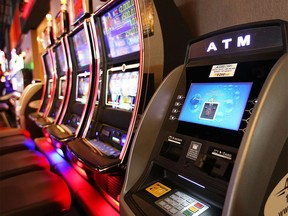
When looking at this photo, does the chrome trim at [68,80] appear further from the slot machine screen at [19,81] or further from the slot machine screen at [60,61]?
the slot machine screen at [19,81]

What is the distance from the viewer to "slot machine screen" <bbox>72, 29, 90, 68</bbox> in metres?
2.43

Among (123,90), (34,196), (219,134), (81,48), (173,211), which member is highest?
(81,48)

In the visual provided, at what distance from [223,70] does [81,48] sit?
6.48 feet

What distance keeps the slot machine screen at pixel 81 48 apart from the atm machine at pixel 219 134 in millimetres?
1614

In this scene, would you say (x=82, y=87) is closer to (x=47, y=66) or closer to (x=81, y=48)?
(x=81, y=48)

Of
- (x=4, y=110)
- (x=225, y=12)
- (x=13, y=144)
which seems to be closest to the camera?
(x=225, y=12)

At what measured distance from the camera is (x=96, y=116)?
190 cm

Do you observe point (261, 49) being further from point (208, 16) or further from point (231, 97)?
point (208, 16)

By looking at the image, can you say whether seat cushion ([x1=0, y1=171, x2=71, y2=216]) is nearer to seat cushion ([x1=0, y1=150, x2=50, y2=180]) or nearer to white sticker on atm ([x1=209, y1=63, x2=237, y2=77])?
seat cushion ([x1=0, y1=150, x2=50, y2=180])

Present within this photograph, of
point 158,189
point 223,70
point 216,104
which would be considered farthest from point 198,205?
point 223,70

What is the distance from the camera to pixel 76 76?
9.11 feet

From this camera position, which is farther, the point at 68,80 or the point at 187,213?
the point at 68,80

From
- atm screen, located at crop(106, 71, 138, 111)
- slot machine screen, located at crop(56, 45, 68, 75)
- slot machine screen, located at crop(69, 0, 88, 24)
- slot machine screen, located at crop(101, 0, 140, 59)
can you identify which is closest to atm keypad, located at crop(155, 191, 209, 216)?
atm screen, located at crop(106, 71, 138, 111)

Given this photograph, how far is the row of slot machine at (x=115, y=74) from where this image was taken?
135cm
